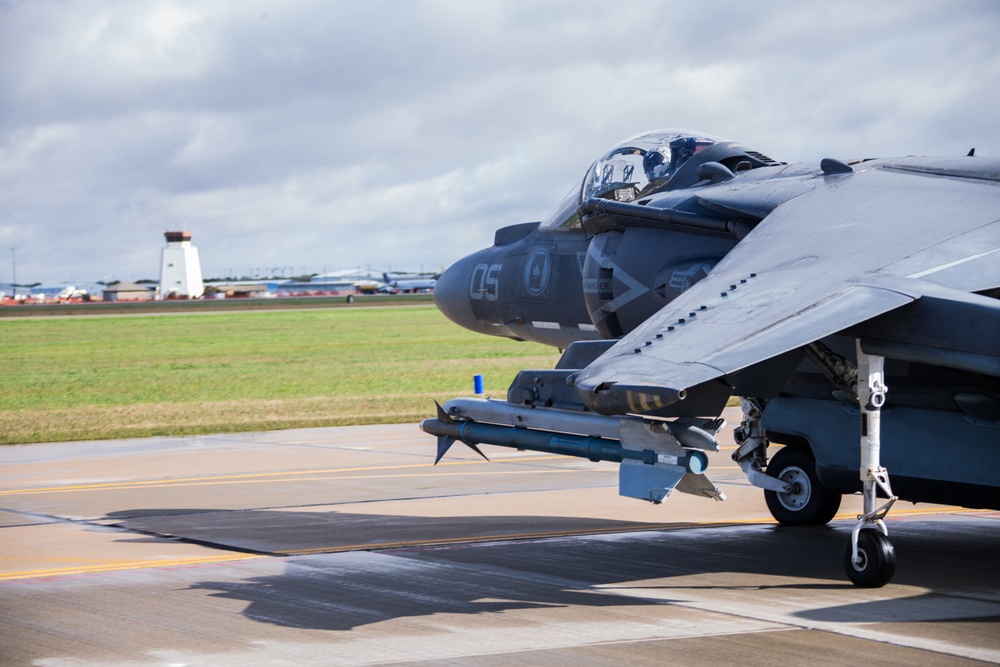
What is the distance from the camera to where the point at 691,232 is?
40.3 feet

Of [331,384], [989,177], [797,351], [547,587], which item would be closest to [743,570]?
[547,587]

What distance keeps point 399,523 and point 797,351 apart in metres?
6.01

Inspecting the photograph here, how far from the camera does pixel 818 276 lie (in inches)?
364

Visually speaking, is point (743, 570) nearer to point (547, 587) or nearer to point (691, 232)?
point (547, 587)

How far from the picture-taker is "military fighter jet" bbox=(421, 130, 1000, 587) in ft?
28.6

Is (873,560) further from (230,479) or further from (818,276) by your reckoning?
(230,479)

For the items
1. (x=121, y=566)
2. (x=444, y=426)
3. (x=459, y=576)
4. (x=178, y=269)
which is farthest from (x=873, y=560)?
(x=178, y=269)

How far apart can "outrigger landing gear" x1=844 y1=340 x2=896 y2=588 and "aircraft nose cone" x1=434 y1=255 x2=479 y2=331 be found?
7693mm

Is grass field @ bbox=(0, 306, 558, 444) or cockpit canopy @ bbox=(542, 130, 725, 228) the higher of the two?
cockpit canopy @ bbox=(542, 130, 725, 228)

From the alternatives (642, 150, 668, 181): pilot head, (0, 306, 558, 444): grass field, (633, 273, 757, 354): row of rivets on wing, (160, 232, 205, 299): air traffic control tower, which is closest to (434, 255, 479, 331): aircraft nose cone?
(642, 150, 668, 181): pilot head

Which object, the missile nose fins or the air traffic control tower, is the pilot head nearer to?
the missile nose fins

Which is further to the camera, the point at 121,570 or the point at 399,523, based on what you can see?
the point at 399,523

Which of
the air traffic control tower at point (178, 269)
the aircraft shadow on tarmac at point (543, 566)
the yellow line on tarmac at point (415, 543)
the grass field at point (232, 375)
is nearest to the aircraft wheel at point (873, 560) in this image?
the aircraft shadow on tarmac at point (543, 566)

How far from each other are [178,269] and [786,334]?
193 meters
